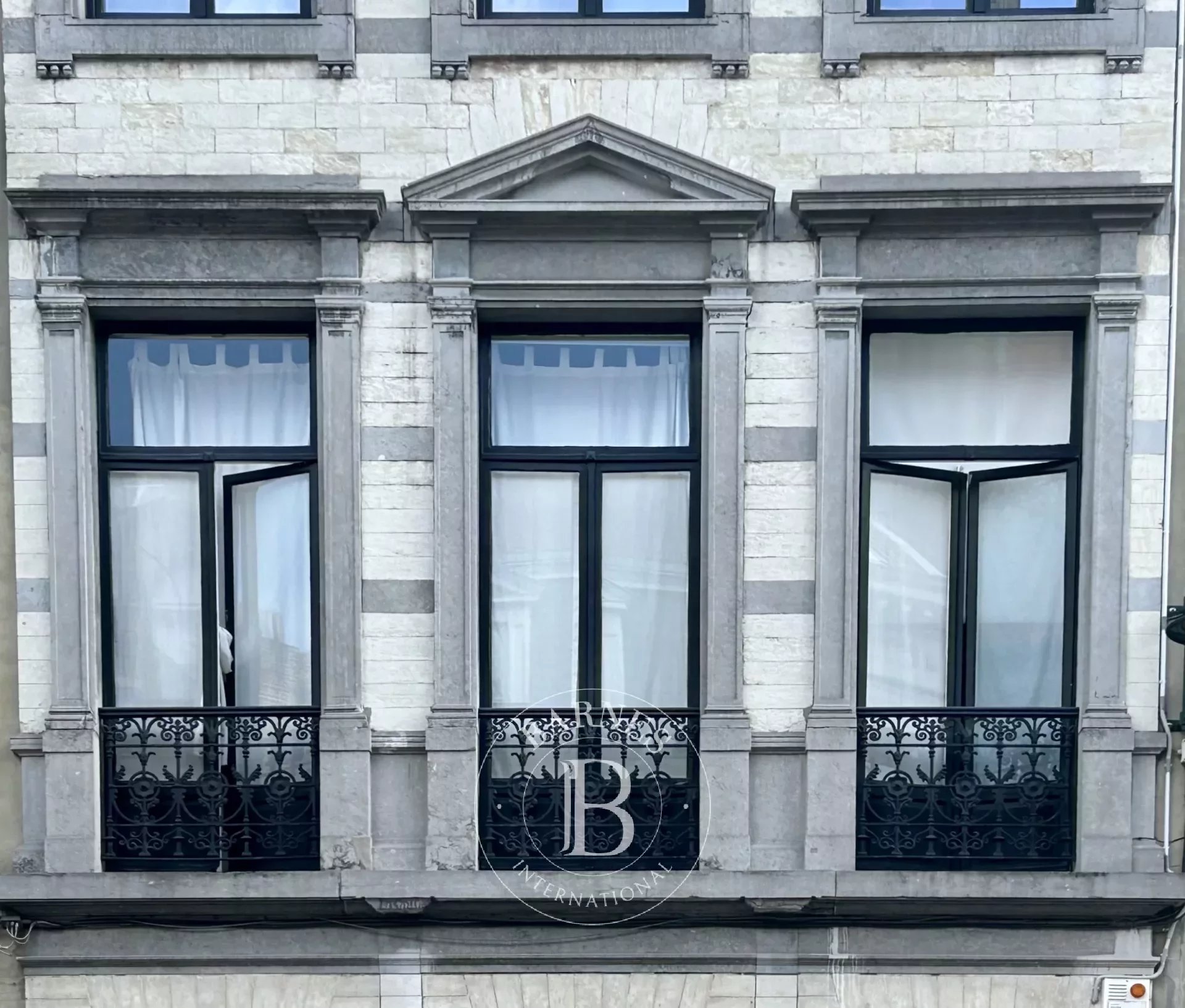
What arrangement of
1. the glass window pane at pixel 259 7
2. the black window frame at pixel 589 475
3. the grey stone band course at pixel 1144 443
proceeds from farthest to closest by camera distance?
the black window frame at pixel 589 475, the glass window pane at pixel 259 7, the grey stone band course at pixel 1144 443

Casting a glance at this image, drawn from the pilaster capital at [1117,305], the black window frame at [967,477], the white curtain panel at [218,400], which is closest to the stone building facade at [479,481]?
the pilaster capital at [1117,305]

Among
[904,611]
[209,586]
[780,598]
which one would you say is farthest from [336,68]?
[904,611]

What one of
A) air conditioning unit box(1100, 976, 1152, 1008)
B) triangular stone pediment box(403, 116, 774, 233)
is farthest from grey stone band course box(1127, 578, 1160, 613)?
triangular stone pediment box(403, 116, 774, 233)

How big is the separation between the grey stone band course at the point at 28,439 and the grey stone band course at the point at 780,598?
4367 mm

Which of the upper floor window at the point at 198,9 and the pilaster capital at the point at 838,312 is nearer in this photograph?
the pilaster capital at the point at 838,312

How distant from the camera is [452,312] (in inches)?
280

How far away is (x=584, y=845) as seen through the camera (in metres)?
7.19

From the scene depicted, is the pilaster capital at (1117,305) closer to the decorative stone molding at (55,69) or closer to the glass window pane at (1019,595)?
the glass window pane at (1019,595)

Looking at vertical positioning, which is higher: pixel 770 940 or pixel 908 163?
pixel 908 163

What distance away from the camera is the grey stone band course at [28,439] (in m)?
7.18

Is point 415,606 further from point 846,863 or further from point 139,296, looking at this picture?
point 846,863

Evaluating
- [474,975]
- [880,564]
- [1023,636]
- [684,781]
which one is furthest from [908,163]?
[474,975]

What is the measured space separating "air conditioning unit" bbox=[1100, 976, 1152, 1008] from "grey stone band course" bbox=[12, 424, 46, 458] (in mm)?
7234

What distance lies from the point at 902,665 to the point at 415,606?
3076 mm
